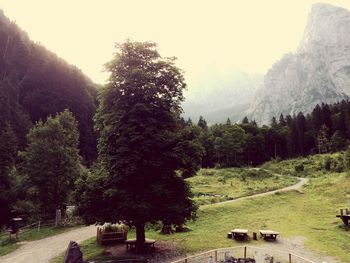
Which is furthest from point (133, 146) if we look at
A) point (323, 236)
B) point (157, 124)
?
point (323, 236)

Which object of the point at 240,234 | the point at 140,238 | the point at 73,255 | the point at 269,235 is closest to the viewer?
the point at 73,255

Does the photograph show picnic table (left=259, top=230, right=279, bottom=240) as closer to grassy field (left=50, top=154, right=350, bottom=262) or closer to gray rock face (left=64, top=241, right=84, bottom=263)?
grassy field (left=50, top=154, right=350, bottom=262)

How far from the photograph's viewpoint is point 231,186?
59.6m

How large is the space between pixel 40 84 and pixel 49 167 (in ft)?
297

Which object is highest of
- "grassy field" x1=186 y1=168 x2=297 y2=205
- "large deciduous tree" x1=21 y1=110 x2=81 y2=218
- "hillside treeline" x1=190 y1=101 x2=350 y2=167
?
"hillside treeline" x1=190 y1=101 x2=350 y2=167

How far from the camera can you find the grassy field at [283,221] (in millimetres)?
26234

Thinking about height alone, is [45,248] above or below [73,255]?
below

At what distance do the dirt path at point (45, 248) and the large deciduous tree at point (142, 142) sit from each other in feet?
21.2

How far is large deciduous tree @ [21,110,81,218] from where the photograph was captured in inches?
1574

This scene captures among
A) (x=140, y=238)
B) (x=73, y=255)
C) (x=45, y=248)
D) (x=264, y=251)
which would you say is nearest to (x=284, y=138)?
(x=264, y=251)

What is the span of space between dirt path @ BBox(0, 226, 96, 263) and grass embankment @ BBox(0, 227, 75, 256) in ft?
3.54

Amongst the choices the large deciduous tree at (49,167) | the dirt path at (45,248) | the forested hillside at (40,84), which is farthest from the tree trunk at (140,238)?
the forested hillside at (40,84)

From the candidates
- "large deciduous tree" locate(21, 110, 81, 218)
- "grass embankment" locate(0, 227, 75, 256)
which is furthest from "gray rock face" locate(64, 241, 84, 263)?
"large deciduous tree" locate(21, 110, 81, 218)

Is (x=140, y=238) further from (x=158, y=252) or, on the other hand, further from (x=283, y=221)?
(x=283, y=221)
